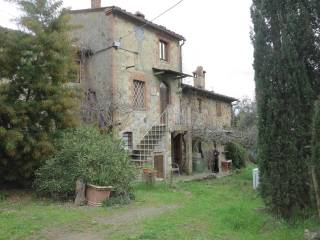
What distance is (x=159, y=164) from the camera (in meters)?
18.6

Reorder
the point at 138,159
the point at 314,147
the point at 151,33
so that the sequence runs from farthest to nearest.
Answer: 1. the point at 151,33
2. the point at 138,159
3. the point at 314,147

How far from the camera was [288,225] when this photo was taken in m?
7.85

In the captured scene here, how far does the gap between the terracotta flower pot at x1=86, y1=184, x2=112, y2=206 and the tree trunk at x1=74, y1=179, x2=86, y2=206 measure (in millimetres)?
175

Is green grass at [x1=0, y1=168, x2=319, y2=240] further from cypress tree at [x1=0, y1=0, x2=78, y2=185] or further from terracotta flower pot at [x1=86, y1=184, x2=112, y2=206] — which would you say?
cypress tree at [x1=0, y1=0, x2=78, y2=185]

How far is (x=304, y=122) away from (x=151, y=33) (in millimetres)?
14479

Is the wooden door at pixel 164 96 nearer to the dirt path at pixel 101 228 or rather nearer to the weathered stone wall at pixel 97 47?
the weathered stone wall at pixel 97 47

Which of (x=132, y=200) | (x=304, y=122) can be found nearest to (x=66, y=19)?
(x=132, y=200)

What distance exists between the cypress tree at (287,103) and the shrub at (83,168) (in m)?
4.60

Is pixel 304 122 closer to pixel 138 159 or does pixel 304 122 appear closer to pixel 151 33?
pixel 138 159

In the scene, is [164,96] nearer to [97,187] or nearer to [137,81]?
[137,81]

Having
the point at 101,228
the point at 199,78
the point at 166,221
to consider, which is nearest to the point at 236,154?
the point at 199,78

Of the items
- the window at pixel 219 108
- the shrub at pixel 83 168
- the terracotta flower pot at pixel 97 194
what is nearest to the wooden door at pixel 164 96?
the window at pixel 219 108

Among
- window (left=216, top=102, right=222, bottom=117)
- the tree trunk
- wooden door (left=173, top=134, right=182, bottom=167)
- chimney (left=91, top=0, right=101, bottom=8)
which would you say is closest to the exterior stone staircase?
wooden door (left=173, top=134, right=182, bottom=167)

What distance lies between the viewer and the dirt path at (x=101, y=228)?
293 inches
